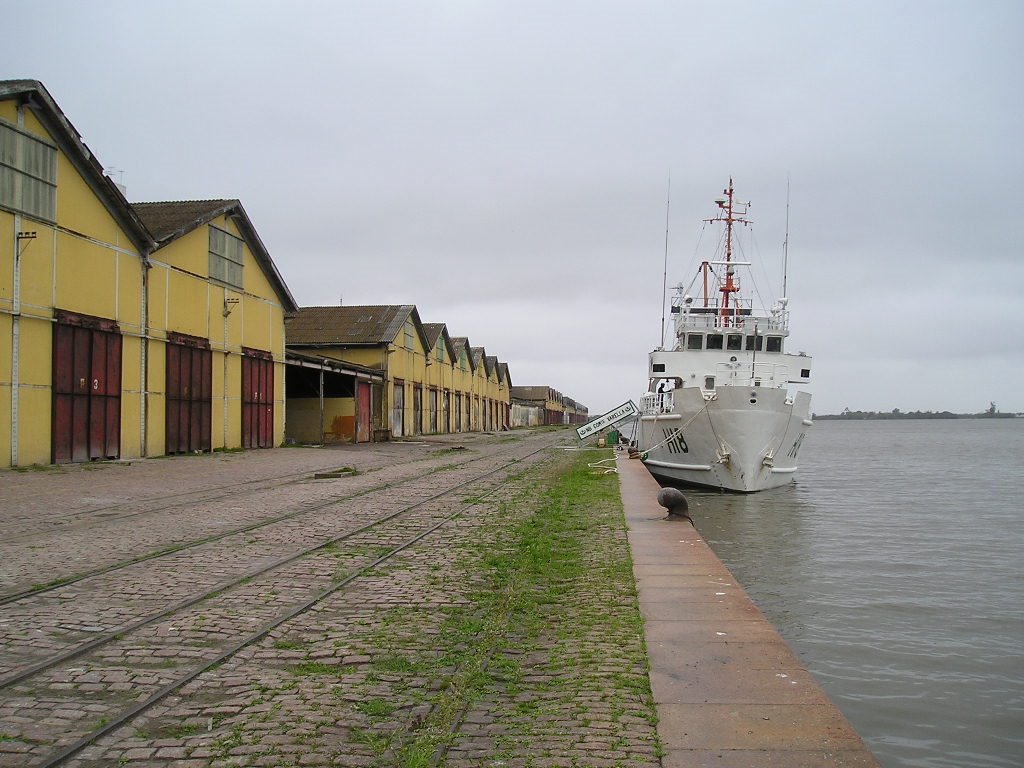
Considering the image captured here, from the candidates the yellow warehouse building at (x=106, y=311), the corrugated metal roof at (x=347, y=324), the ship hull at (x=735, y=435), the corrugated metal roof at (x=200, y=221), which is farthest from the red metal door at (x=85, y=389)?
→ the corrugated metal roof at (x=347, y=324)

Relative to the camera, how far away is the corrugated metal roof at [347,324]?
4369cm

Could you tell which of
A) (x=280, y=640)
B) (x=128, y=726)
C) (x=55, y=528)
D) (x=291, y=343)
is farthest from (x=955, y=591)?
(x=291, y=343)

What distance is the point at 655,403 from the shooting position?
29.2 metres

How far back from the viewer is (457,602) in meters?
6.86

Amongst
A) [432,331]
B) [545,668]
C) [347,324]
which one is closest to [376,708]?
[545,668]

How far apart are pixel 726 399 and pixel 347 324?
27.9 metres

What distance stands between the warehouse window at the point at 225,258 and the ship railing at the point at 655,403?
600 inches

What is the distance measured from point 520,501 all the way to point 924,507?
13784 millimetres

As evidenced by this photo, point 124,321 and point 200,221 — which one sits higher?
point 200,221

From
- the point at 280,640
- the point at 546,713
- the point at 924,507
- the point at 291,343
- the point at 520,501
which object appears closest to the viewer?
the point at 546,713

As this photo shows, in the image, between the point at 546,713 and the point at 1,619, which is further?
the point at 1,619

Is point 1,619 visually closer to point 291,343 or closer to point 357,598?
point 357,598

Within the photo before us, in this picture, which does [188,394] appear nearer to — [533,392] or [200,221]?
[200,221]

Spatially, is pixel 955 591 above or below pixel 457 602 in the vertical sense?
below
